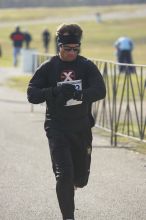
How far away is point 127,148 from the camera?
11703 millimetres

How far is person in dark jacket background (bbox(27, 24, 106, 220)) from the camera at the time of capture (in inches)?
240

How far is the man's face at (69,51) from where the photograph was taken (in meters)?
6.21

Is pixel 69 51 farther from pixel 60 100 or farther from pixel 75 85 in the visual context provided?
pixel 60 100

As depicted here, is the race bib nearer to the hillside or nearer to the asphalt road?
the asphalt road

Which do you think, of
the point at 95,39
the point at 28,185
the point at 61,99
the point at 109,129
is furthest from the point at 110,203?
the point at 95,39

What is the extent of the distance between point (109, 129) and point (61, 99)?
704 cm

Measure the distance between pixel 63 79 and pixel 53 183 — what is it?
2.69 meters

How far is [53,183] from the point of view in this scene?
→ 876 centimetres

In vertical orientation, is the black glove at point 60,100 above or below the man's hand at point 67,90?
below

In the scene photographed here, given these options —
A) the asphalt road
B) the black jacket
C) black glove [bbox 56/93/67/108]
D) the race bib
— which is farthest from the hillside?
black glove [bbox 56/93/67/108]

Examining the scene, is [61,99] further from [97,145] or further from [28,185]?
[97,145]

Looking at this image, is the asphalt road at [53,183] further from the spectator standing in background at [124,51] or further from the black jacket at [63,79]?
the spectator standing in background at [124,51]

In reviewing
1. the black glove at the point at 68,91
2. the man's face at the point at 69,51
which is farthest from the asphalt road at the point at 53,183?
the man's face at the point at 69,51

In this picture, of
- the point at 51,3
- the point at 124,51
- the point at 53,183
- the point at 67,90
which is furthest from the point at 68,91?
the point at 51,3
